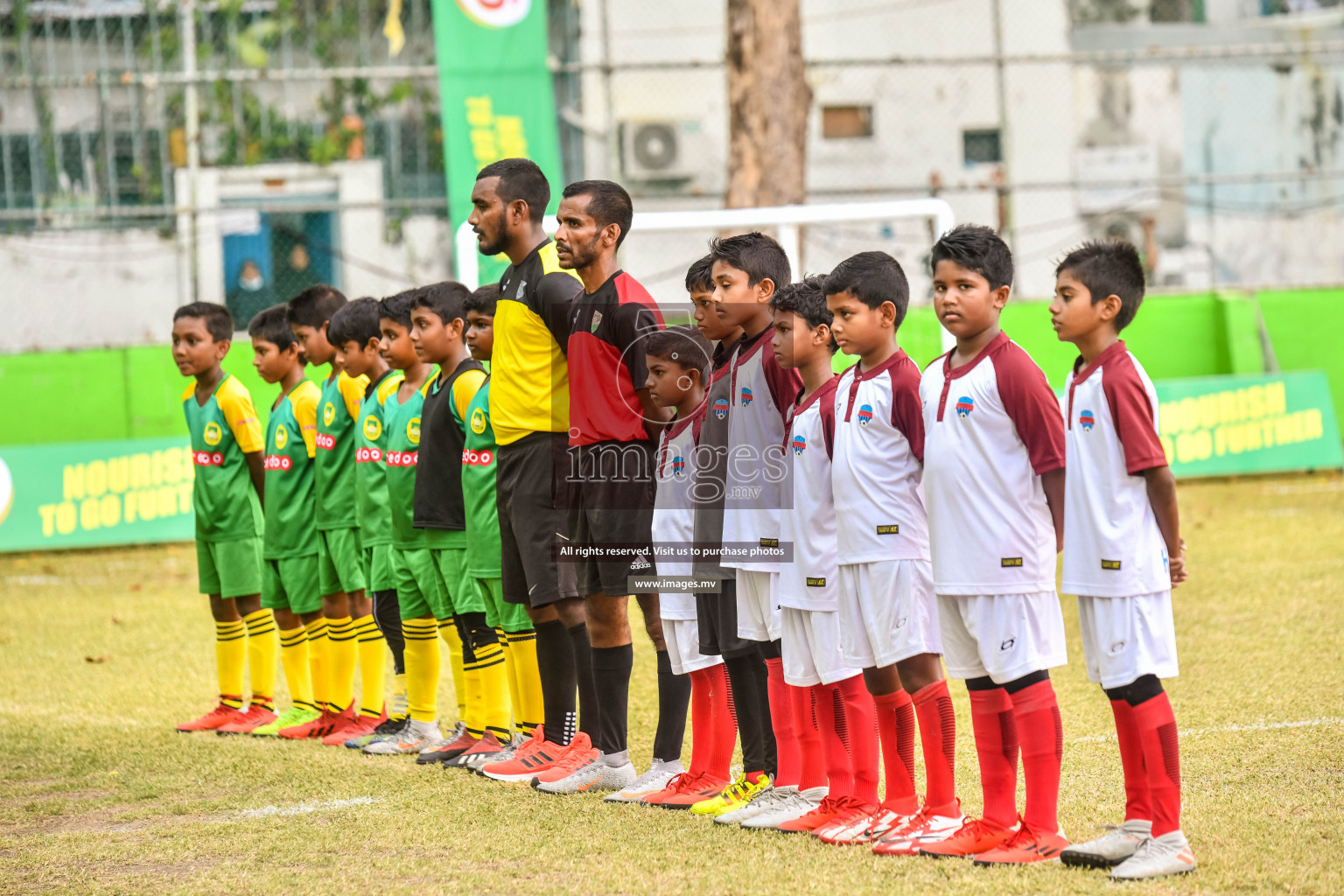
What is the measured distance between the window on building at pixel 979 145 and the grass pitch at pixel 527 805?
10.8 m

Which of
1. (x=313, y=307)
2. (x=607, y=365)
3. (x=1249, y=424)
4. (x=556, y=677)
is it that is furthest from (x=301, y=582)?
(x=1249, y=424)

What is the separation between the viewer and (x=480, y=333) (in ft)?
18.2

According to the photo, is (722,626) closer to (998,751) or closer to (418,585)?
(998,751)

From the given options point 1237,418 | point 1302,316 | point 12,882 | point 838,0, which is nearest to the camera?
point 12,882

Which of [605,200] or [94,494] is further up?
[605,200]

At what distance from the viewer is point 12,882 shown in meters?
4.12

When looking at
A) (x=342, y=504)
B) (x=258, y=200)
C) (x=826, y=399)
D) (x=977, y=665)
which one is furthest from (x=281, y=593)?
(x=258, y=200)

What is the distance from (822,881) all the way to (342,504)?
3.24 metres

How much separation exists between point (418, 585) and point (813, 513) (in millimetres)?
2135

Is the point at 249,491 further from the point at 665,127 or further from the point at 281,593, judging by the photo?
the point at 665,127

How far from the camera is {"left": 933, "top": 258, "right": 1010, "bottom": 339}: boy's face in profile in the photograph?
Result: 12.9 feet

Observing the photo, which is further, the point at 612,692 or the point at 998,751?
the point at 612,692

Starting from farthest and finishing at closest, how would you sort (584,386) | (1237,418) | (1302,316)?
(1302,316) < (1237,418) < (584,386)

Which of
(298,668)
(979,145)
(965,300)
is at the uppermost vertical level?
(979,145)
